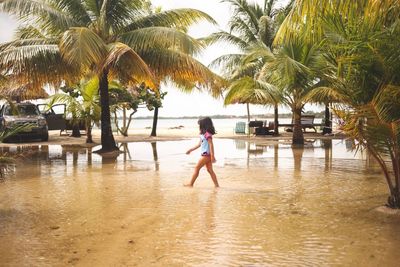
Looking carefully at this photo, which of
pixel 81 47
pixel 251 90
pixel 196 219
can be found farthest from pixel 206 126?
pixel 251 90

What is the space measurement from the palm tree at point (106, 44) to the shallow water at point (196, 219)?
423 cm

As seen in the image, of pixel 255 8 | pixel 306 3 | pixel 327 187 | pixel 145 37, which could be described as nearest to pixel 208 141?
pixel 327 187

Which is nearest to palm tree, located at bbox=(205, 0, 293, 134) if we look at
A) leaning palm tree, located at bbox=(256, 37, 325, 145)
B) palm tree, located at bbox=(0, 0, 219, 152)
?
leaning palm tree, located at bbox=(256, 37, 325, 145)

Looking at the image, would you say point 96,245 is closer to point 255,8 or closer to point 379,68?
point 379,68

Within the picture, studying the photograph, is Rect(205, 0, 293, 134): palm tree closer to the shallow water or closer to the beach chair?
the beach chair

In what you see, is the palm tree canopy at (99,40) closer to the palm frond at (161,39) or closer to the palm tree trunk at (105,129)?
the palm frond at (161,39)

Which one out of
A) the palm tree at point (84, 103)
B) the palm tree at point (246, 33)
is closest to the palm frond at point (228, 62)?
the palm tree at point (246, 33)

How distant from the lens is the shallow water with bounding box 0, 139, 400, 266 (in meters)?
3.96

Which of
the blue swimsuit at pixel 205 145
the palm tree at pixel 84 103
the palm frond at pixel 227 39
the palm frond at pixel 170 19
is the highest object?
the palm frond at pixel 227 39

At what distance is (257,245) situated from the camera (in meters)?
4.28

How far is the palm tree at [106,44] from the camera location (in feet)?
40.6

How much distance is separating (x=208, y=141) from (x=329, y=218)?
2.77 m

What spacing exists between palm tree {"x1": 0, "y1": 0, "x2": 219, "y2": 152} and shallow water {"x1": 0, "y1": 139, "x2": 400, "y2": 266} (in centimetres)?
423

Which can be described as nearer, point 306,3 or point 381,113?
point 381,113
